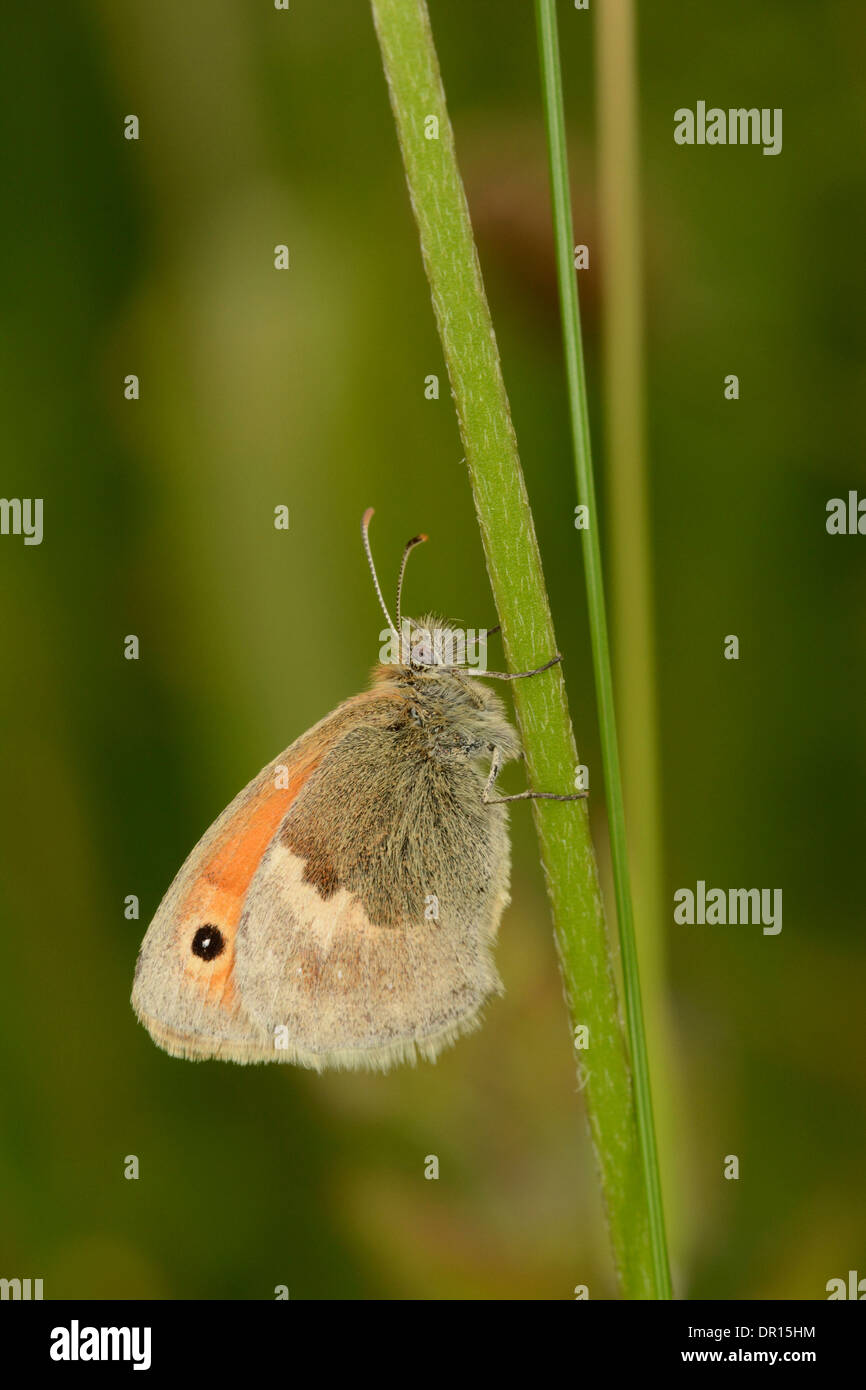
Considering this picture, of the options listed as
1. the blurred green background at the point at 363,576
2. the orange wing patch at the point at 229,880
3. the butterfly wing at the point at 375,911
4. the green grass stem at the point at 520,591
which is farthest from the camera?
the blurred green background at the point at 363,576

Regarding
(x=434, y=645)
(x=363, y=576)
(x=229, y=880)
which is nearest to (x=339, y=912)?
(x=229, y=880)

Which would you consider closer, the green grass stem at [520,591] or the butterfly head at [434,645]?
the green grass stem at [520,591]

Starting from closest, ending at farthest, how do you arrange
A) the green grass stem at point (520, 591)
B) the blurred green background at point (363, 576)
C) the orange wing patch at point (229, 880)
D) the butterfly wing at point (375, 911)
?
the green grass stem at point (520, 591), the butterfly wing at point (375, 911), the orange wing patch at point (229, 880), the blurred green background at point (363, 576)

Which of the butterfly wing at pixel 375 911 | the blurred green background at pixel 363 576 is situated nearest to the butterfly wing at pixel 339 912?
the butterfly wing at pixel 375 911

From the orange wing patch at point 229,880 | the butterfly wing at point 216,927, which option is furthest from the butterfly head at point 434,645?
the orange wing patch at point 229,880

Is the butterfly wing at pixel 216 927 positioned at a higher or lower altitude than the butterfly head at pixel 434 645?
lower

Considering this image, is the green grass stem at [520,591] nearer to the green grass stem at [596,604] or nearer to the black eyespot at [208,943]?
the green grass stem at [596,604]

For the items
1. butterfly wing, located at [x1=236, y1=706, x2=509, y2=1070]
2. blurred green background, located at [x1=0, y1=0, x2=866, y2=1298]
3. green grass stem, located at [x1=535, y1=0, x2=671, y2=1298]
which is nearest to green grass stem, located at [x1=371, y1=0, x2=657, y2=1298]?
green grass stem, located at [x1=535, y1=0, x2=671, y2=1298]
